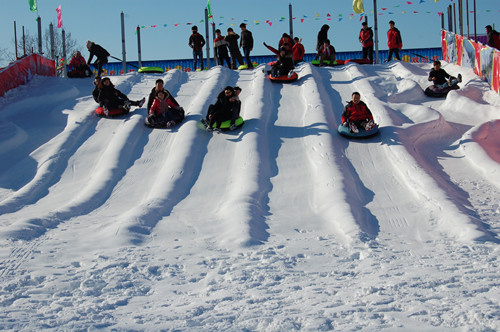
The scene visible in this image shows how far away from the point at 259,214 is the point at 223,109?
3296mm

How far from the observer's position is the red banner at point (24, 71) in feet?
38.5

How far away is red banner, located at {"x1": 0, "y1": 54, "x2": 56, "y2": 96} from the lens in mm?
11727

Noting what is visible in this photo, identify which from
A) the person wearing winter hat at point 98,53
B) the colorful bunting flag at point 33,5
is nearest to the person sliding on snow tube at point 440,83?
the person wearing winter hat at point 98,53

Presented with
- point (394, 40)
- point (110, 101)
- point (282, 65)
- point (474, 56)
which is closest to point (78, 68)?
point (110, 101)

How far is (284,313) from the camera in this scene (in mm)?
3441

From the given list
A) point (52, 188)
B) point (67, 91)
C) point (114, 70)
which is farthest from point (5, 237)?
point (114, 70)

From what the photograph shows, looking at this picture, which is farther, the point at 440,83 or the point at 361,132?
the point at 440,83

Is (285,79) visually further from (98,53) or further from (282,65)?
(98,53)

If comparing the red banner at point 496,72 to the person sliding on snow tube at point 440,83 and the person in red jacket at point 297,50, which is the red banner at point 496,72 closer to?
the person sliding on snow tube at point 440,83

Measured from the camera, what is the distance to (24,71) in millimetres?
12758

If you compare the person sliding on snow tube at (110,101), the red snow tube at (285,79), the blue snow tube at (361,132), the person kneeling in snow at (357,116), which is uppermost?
the red snow tube at (285,79)

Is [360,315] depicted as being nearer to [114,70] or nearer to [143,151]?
[143,151]

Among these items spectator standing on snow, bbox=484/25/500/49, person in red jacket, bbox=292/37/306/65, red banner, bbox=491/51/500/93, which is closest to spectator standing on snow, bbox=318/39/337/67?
person in red jacket, bbox=292/37/306/65

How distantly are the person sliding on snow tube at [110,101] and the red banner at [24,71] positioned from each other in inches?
101
